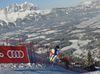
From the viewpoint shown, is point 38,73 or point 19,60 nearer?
point 38,73

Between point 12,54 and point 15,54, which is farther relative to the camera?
point 15,54

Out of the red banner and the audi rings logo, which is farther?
the audi rings logo

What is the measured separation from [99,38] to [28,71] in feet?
533

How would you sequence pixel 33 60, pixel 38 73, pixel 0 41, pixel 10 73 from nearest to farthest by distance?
pixel 10 73
pixel 38 73
pixel 33 60
pixel 0 41

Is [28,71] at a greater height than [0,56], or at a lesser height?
lesser

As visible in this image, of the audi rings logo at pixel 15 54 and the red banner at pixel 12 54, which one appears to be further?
the audi rings logo at pixel 15 54

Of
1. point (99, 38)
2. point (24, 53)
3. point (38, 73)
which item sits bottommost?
point (99, 38)

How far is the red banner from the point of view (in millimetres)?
17844

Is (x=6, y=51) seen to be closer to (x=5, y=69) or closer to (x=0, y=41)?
(x=5, y=69)

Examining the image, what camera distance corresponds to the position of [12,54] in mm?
18125

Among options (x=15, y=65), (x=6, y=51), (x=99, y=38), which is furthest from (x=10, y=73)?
(x=99, y=38)

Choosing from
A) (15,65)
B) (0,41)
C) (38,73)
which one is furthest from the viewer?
(0,41)

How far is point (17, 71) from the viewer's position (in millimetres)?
15594

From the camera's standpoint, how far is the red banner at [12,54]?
17844mm
